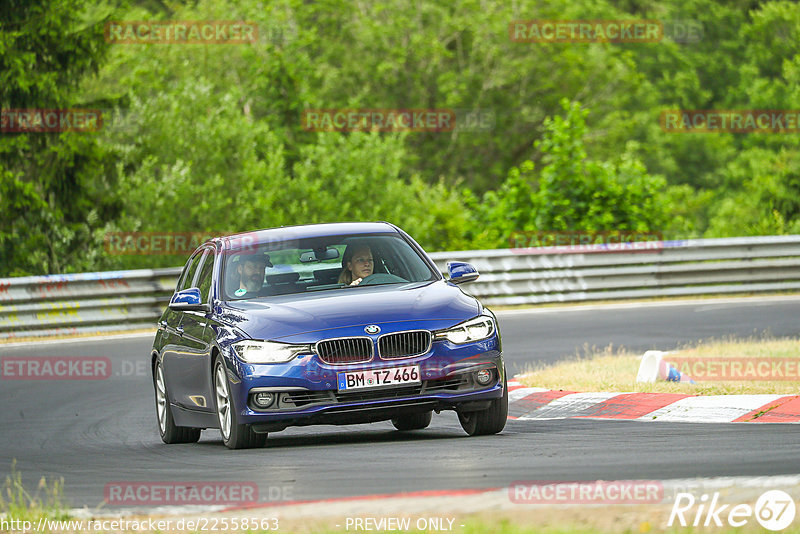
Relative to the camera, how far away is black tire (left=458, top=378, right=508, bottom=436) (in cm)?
940

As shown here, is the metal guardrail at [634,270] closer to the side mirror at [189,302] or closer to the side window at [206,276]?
the side window at [206,276]

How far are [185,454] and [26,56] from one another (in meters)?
19.4

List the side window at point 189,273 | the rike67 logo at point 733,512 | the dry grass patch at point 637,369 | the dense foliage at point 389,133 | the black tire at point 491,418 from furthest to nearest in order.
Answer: the dense foliage at point 389,133, the side window at point 189,273, the dry grass patch at point 637,369, the black tire at point 491,418, the rike67 logo at point 733,512

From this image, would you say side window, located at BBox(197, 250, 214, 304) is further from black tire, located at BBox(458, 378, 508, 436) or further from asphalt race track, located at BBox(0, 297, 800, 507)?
black tire, located at BBox(458, 378, 508, 436)

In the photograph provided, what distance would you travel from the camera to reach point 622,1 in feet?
245

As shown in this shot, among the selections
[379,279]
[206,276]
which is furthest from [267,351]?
[206,276]

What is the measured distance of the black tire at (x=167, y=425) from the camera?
1076 centimetres

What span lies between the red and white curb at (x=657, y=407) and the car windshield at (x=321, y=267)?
1612 mm

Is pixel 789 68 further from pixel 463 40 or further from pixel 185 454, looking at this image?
pixel 185 454

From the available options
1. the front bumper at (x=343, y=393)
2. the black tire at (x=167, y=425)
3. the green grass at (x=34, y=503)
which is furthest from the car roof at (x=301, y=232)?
the green grass at (x=34, y=503)

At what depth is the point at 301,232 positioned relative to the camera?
10.5 metres

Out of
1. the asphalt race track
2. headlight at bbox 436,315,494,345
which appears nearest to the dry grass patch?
the asphalt race track

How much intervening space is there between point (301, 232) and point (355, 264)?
22.7 inches

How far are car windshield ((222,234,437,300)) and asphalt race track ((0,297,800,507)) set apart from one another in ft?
3.58
